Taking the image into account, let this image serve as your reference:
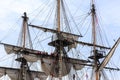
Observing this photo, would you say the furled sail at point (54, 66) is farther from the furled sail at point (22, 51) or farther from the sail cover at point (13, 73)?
the sail cover at point (13, 73)

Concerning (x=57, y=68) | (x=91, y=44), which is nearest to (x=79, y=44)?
(x=91, y=44)

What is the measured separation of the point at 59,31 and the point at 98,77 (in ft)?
31.1


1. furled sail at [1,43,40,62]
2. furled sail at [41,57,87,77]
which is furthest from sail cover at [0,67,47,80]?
furled sail at [41,57,87,77]

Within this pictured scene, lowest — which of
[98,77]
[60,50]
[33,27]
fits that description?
[98,77]

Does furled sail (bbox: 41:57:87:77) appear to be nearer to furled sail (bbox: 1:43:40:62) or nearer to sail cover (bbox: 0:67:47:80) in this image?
furled sail (bbox: 1:43:40:62)

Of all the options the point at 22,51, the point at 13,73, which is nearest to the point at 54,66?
the point at 22,51

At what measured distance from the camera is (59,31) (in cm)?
6184

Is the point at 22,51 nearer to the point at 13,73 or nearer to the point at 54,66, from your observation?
the point at 54,66

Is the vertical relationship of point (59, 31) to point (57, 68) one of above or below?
above

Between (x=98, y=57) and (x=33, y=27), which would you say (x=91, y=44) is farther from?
(x=33, y=27)

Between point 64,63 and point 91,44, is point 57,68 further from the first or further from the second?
point 91,44

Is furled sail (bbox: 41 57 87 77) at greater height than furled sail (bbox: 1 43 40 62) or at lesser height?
lesser

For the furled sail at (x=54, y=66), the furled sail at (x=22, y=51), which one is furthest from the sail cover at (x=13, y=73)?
the furled sail at (x=54, y=66)

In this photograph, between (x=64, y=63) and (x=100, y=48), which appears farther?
(x=100, y=48)
